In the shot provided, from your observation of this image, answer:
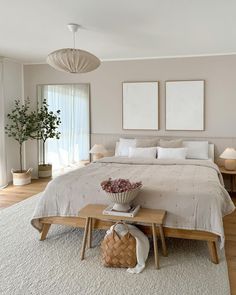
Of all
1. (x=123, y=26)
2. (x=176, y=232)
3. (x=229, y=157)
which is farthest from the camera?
(x=229, y=157)

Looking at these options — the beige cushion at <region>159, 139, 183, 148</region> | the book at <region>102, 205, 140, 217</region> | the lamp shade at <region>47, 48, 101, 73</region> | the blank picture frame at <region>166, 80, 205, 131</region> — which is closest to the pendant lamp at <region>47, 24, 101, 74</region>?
the lamp shade at <region>47, 48, 101, 73</region>

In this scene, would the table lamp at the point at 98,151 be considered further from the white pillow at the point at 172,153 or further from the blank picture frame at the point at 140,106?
the white pillow at the point at 172,153

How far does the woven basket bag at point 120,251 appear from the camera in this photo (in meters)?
2.49

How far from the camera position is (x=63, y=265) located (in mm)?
2592

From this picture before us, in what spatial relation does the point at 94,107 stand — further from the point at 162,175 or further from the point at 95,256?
the point at 95,256

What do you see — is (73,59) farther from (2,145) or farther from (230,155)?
(2,145)

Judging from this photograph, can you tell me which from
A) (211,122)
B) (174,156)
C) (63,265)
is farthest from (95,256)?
(211,122)

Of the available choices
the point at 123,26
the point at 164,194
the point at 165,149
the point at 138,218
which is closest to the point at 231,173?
the point at 165,149

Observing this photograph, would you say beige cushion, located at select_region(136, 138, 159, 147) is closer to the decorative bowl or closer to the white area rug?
the white area rug

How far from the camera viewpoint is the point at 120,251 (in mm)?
2486

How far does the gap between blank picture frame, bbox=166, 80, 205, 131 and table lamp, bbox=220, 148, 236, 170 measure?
0.70 metres

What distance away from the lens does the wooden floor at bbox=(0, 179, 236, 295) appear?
8.51ft

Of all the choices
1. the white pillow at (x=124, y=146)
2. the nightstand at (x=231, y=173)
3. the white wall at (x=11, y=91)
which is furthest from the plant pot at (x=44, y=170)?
the nightstand at (x=231, y=173)

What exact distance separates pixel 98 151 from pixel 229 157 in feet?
7.27
